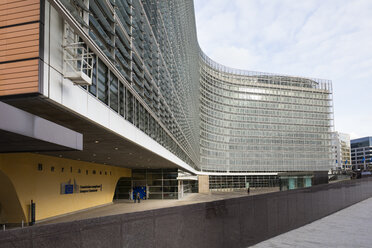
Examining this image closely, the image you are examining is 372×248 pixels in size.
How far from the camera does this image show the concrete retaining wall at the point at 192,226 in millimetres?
4609

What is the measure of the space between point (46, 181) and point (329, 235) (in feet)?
54.5

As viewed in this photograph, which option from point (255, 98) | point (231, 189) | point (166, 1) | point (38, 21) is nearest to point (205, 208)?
point (38, 21)

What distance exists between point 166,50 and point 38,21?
22780 millimetres

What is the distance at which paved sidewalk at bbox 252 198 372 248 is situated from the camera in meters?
10.8

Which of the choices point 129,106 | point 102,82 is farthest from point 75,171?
point 102,82

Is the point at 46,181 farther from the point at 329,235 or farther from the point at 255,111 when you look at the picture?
the point at 255,111

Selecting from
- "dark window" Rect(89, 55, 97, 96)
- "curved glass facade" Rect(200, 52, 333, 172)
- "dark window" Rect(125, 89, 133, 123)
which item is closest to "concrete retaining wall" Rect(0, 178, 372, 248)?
"dark window" Rect(89, 55, 97, 96)

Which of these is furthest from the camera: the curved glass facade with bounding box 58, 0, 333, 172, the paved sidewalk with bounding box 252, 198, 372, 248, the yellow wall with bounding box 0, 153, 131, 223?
the curved glass facade with bounding box 58, 0, 333, 172

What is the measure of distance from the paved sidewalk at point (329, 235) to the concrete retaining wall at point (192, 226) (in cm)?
33

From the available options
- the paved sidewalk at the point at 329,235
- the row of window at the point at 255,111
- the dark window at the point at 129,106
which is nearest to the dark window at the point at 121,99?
the dark window at the point at 129,106

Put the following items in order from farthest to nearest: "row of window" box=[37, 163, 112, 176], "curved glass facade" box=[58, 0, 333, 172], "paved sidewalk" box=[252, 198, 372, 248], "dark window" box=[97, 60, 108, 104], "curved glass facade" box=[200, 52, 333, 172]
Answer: "curved glass facade" box=[200, 52, 333, 172] → "curved glass facade" box=[58, 0, 333, 172] → "row of window" box=[37, 163, 112, 176] → "dark window" box=[97, 60, 108, 104] → "paved sidewalk" box=[252, 198, 372, 248]

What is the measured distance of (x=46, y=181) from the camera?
69.9 ft

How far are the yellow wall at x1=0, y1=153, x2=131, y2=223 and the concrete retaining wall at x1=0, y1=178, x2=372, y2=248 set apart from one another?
41.7 ft

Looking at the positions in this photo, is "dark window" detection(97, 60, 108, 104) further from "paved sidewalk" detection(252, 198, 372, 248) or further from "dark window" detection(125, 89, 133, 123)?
"paved sidewalk" detection(252, 198, 372, 248)
